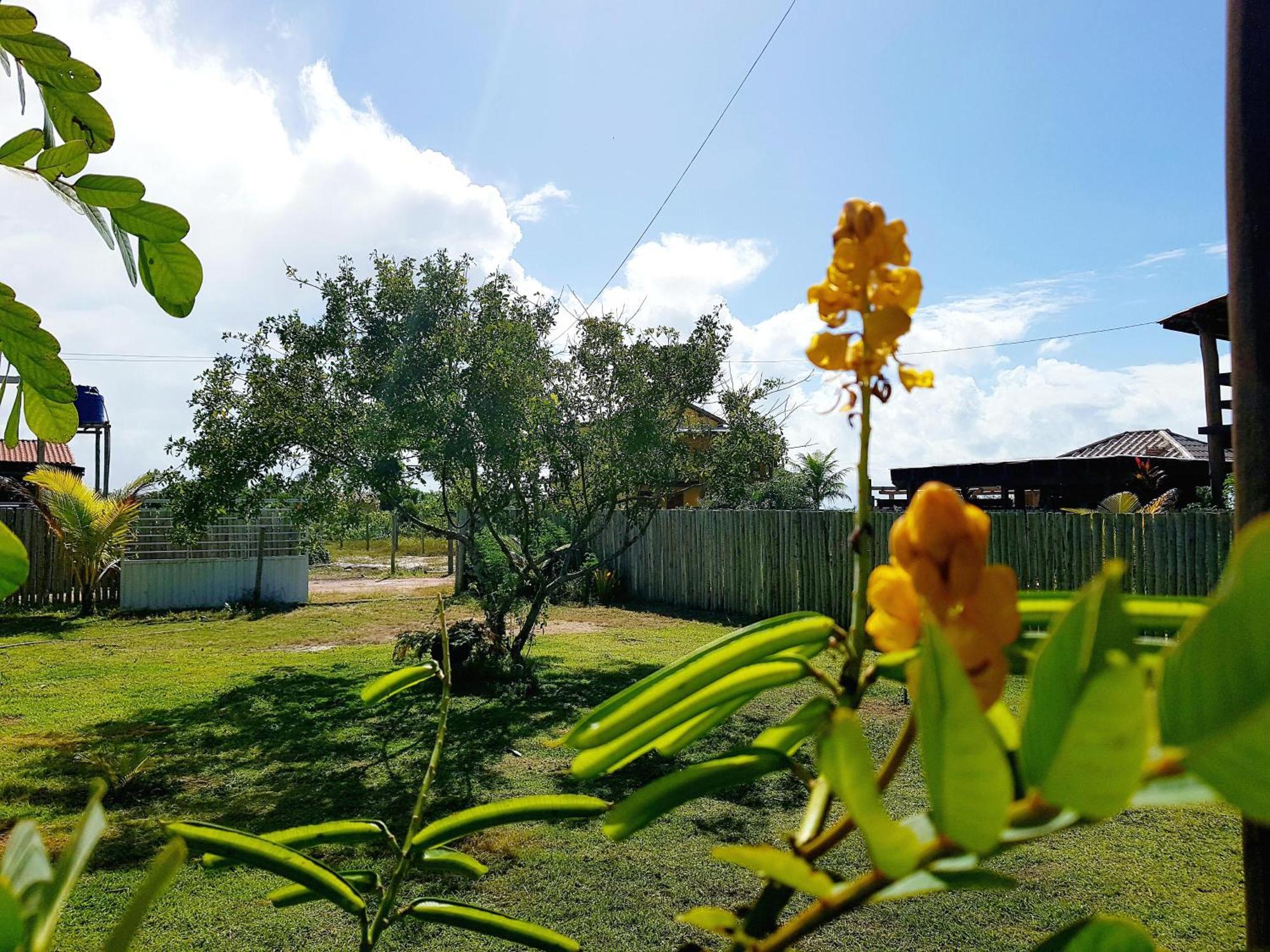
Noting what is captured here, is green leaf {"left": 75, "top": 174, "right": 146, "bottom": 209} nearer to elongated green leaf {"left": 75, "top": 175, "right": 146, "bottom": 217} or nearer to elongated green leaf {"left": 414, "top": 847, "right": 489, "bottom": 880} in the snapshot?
elongated green leaf {"left": 75, "top": 175, "right": 146, "bottom": 217}

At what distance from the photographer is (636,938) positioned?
9.09 feet

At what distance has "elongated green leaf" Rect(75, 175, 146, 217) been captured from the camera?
1.93ft

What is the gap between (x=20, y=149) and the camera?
600 millimetres

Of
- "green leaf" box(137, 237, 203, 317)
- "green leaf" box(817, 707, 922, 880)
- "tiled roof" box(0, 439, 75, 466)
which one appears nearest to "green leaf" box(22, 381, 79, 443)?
"green leaf" box(137, 237, 203, 317)

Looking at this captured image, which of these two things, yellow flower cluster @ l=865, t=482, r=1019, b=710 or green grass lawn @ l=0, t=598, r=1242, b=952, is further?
green grass lawn @ l=0, t=598, r=1242, b=952

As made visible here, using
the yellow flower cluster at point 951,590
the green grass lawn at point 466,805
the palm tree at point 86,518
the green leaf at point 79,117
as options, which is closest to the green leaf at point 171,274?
the green leaf at point 79,117

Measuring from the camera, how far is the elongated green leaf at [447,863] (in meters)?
0.45

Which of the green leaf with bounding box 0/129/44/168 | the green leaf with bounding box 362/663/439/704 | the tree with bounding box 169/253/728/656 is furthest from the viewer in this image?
the tree with bounding box 169/253/728/656

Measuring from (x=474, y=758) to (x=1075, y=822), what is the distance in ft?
15.9

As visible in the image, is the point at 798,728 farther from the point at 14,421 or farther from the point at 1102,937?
the point at 14,421

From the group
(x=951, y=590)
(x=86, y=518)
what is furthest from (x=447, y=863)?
(x=86, y=518)

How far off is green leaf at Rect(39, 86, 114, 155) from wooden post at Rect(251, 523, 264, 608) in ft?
39.2

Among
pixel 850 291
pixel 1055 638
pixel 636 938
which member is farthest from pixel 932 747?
pixel 636 938

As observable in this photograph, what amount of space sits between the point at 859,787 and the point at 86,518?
11743 mm
